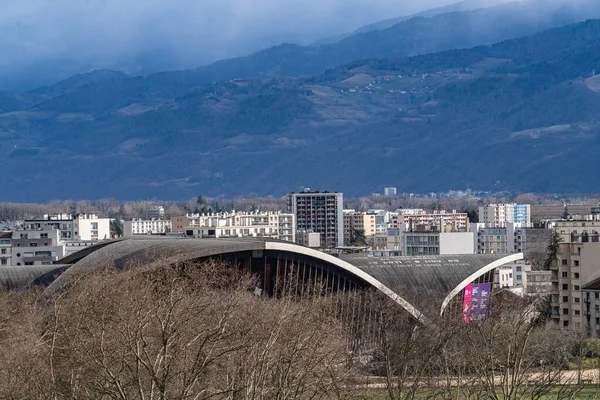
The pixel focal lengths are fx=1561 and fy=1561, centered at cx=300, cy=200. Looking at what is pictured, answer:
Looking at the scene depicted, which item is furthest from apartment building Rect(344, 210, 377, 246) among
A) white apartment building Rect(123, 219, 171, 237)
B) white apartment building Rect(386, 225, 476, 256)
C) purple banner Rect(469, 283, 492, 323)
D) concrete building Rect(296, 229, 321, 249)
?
purple banner Rect(469, 283, 492, 323)

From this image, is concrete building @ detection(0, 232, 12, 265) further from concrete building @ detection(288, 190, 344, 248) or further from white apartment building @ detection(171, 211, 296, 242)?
concrete building @ detection(288, 190, 344, 248)

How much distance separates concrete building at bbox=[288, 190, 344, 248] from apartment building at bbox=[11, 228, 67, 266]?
6249 cm

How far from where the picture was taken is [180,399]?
2520 cm

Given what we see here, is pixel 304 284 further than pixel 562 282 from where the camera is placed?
No

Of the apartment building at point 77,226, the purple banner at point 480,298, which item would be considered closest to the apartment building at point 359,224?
the apartment building at point 77,226

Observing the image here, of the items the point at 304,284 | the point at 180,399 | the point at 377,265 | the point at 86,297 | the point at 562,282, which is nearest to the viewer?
the point at 180,399

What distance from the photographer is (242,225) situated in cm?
14438

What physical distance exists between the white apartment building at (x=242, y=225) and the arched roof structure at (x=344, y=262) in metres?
52.0

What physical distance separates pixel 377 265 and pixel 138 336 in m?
43.4

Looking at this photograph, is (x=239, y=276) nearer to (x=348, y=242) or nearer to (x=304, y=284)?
(x=304, y=284)

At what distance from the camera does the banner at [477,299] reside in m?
67.6

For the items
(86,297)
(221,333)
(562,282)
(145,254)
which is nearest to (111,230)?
(562,282)

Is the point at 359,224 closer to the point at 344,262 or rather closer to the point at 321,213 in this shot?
the point at 321,213

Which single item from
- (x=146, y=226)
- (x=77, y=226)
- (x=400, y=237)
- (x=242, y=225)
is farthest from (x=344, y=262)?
(x=146, y=226)
